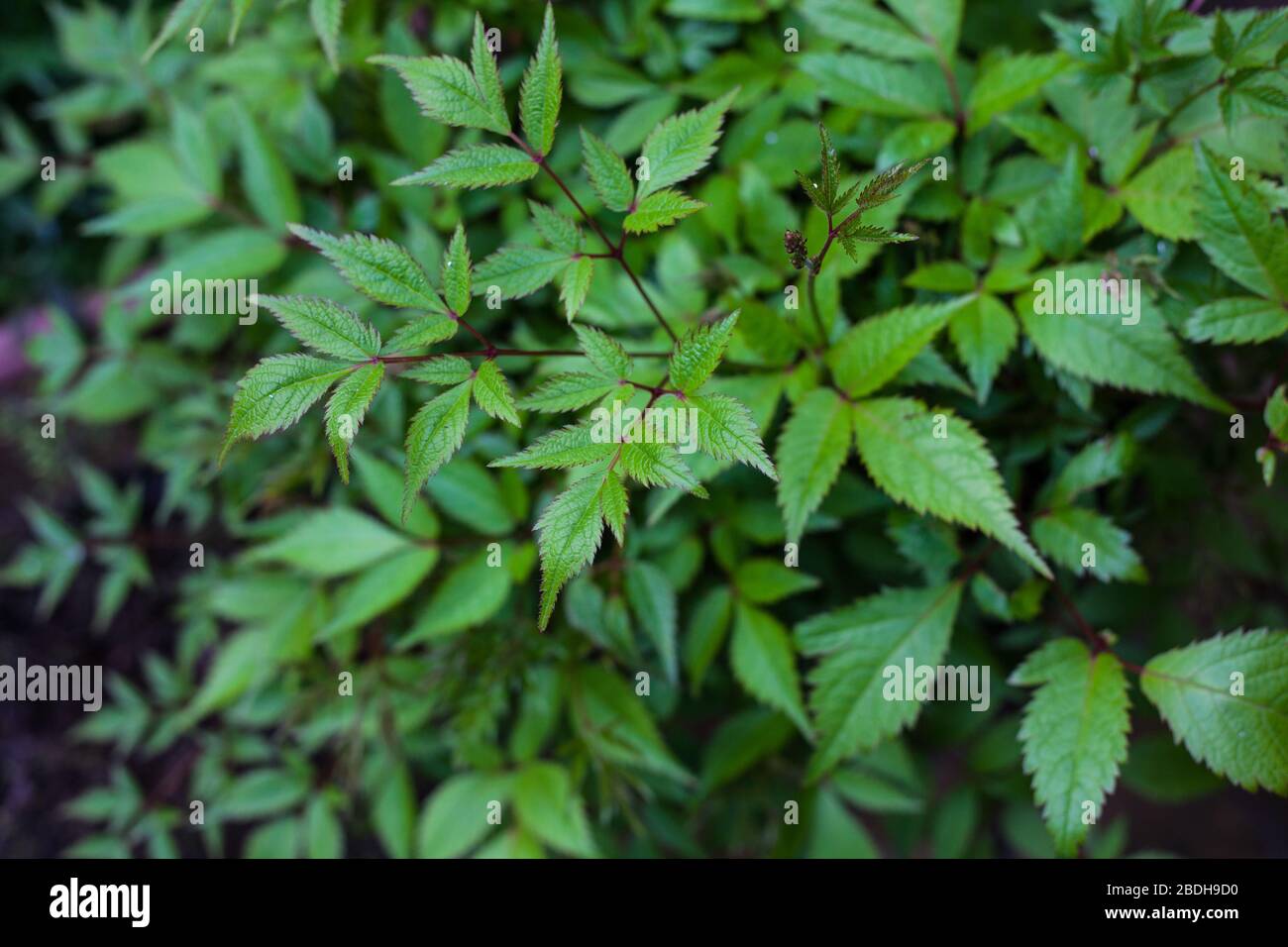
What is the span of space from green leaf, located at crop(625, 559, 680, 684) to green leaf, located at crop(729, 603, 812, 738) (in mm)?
131

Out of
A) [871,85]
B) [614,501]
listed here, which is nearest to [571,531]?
[614,501]

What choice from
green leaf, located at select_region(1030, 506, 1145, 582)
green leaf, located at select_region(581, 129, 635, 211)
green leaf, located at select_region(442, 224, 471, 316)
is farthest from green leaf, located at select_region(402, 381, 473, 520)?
green leaf, located at select_region(1030, 506, 1145, 582)

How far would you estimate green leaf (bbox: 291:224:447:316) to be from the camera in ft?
3.95

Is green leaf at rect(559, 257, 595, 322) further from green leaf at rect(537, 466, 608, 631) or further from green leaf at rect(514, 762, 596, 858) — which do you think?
green leaf at rect(514, 762, 596, 858)

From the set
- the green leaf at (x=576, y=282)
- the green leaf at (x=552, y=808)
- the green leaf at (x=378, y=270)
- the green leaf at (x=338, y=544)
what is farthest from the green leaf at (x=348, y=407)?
the green leaf at (x=552, y=808)

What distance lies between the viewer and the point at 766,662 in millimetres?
1613

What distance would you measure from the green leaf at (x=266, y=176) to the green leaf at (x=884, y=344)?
1.23 m

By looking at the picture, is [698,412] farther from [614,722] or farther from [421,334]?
[614,722]

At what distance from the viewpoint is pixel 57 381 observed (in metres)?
2.24

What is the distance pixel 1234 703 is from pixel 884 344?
29.1 inches

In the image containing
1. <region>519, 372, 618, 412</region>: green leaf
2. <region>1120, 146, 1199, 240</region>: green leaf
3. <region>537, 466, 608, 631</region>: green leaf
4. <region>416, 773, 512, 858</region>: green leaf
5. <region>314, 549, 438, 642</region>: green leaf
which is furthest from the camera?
<region>416, 773, 512, 858</region>: green leaf

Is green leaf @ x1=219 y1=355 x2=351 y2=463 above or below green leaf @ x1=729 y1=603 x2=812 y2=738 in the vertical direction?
above

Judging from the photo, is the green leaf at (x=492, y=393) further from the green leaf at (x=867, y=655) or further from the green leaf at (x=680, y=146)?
the green leaf at (x=867, y=655)
